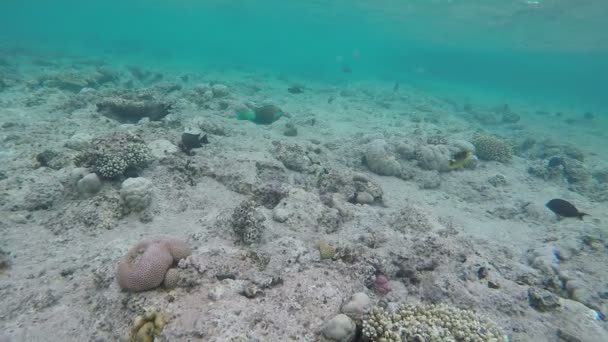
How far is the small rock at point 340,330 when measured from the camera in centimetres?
360

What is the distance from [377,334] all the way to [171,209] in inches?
205

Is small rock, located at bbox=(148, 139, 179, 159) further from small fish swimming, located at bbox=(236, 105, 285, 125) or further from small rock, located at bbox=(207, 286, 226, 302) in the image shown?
small fish swimming, located at bbox=(236, 105, 285, 125)

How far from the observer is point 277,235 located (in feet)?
20.2

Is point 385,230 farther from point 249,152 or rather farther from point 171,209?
point 249,152

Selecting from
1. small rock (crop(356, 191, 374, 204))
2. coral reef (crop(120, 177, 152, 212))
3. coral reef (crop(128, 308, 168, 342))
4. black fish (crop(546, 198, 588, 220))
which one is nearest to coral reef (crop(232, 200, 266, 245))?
coral reef (crop(120, 177, 152, 212))

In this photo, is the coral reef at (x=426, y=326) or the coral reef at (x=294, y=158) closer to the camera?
the coral reef at (x=426, y=326)

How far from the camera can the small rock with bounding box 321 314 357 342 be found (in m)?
3.60

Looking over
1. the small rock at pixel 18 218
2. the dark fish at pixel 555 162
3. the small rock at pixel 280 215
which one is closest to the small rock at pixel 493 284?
the small rock at pixel 280 215

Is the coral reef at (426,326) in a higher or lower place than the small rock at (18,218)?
higher

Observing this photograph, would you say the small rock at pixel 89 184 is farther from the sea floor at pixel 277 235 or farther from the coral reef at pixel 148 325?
the coral reef at pixel 148 325

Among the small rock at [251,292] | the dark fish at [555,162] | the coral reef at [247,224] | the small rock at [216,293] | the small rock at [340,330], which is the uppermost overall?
the small rock at [340,330]

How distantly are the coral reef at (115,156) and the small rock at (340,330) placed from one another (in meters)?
6.19

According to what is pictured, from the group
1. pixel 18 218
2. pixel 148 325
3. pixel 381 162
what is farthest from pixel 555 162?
pixel 18 218

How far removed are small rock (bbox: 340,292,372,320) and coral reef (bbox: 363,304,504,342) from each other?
0.37 feet
